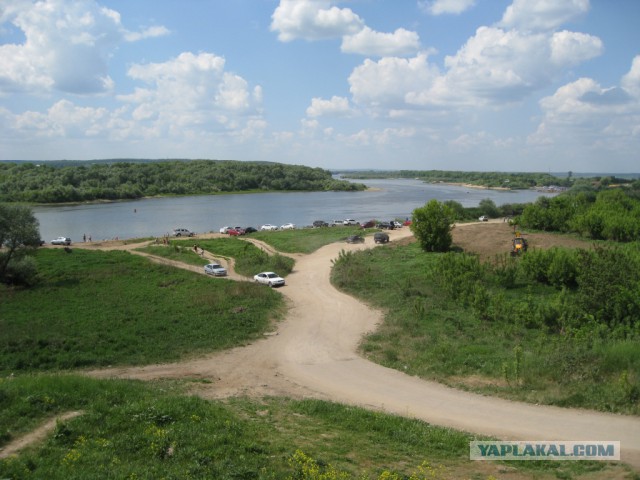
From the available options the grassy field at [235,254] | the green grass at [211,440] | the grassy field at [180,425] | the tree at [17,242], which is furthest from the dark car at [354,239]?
the green grass at [211,440]

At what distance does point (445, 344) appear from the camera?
2072 cm

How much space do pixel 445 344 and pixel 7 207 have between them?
33793 millimetres

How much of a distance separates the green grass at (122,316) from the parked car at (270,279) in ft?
7.89

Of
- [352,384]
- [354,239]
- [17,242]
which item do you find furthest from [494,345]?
[17,242]

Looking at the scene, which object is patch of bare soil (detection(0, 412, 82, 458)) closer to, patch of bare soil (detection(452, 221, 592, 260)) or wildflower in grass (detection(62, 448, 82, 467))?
wildflower in grass (detection(62, 448, 82, 467))

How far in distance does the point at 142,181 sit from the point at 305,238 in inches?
4251

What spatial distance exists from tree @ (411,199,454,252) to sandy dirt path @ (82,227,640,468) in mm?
18798

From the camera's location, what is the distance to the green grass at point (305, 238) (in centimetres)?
4906

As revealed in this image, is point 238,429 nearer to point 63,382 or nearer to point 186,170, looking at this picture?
point 63,382

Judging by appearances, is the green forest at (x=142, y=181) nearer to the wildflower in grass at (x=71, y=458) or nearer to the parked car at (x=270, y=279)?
the parked car at (x=270, y=279)

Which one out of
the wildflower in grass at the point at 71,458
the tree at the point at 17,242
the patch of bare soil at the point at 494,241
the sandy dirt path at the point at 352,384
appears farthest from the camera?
the patch of bare soil at the point at 494,241

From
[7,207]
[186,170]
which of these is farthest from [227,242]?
[186,170]

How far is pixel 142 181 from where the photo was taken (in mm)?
148000

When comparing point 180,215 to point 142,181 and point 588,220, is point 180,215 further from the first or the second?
point 588,220
